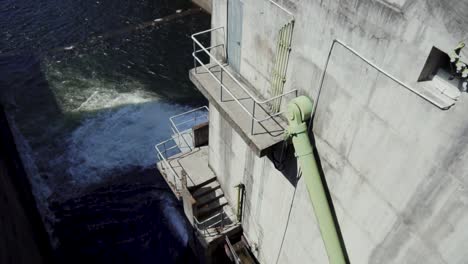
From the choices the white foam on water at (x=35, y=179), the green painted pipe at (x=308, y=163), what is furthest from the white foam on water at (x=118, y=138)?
the green painted pipe at (x=308, y=163)

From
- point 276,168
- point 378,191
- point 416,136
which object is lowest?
point 276,168

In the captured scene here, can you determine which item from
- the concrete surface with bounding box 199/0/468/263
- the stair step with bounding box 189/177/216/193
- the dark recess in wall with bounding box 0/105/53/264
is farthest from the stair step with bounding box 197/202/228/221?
the dark recess in wall with bounding box 0/105/53/264

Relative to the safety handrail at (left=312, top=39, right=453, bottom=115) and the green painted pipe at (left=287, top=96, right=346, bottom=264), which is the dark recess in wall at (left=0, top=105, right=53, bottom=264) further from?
the safety handrail at (left=312, top=39, right=453, bottom=115)

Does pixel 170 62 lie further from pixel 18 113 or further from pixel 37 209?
pixel 37 209

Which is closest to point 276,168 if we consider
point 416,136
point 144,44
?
point 416,136

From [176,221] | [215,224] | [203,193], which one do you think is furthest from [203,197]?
[176,221]
